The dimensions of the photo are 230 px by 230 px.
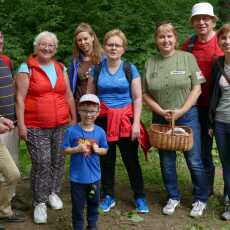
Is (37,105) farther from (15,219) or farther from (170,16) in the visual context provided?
A: (170,16)

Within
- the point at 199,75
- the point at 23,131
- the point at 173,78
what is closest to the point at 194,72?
the point at 199,75

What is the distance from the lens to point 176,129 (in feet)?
15.7

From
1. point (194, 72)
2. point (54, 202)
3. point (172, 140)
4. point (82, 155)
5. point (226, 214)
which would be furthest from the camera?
point (54, 202)

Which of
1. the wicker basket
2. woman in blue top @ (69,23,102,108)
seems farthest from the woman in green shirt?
woman in blue top @ (69,23,102,108)

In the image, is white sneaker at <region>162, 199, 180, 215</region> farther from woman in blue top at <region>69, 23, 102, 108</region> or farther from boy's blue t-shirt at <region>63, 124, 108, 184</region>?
woman in blue top at <region>69, 23, 102, 108</region>

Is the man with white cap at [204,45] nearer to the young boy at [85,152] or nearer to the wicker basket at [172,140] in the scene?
the wicker basket at [172,140]

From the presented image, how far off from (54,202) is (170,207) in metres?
1.31

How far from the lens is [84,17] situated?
11.3 m

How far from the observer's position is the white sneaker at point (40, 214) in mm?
4926

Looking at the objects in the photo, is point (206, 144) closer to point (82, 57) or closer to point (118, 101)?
point (118, 101)

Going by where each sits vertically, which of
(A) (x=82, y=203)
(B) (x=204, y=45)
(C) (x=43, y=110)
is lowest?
(A) (x=82, y=203)

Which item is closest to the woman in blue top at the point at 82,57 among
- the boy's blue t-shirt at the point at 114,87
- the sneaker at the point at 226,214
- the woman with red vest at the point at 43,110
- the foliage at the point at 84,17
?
the woman with red vest at the point at 43,110

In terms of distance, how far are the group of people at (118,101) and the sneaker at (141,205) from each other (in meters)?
0.01

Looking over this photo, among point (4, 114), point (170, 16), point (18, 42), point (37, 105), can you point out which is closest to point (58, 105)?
point (37, 105)
